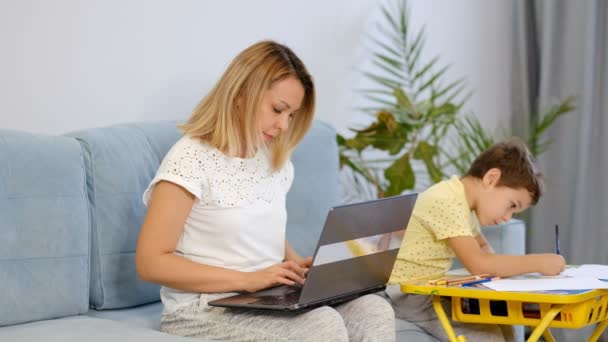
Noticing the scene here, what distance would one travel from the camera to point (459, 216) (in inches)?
87.0

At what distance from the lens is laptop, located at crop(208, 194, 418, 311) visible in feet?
5.55

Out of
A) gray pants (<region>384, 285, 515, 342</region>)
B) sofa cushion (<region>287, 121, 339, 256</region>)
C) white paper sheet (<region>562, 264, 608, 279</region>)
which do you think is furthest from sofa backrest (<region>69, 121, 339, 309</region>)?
white paper sheet (<region>562, 264, 608, 279</region>)

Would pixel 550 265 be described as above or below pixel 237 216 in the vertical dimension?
below

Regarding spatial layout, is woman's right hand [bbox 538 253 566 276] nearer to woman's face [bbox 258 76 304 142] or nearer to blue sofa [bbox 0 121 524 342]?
blue sofa [bbox 0 121 524 342]

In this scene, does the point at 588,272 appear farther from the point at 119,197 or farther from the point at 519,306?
the point at 119,197

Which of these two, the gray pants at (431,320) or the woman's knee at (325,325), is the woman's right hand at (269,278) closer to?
the woman's knee at (325,325)

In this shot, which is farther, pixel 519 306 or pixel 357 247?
pixel 519 306

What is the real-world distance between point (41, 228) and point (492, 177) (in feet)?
3.76

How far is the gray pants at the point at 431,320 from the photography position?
7.12ft

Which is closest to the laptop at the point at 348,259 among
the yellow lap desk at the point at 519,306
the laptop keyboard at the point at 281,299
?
the laptop keyboard at the point at 281,299

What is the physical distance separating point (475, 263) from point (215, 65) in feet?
3.51

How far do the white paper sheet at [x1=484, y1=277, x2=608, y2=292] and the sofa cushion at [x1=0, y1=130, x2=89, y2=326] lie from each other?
3.03 ft

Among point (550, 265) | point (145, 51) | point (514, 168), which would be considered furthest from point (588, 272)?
point (145, 51)

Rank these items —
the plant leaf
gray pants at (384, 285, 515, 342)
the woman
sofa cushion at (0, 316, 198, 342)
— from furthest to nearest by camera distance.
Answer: the plant leaf
gray pants at (384, 285, 515, 342)
the woman
sofa cushion at (0, 316, 198, 342)
